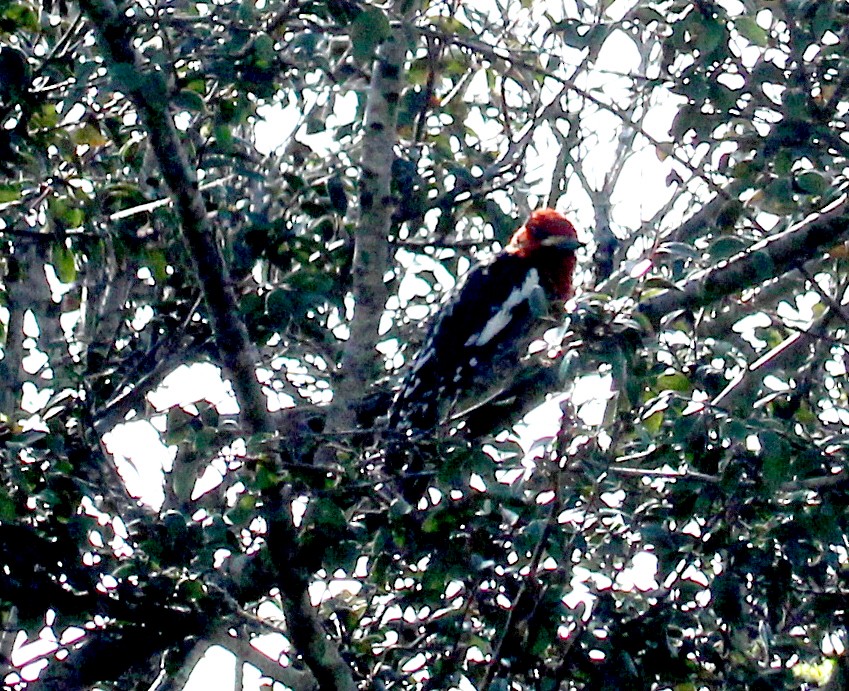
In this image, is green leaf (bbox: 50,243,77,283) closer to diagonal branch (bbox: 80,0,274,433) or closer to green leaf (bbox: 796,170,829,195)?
diagonal branch (bbox: 80,0,274,433)

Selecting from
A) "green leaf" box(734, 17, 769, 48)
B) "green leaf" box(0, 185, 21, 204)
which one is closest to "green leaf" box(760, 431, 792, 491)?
"green leaf" box(734, 17, 769, 48)

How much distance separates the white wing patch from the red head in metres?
0.16

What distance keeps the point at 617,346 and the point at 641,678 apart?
0.97 meters

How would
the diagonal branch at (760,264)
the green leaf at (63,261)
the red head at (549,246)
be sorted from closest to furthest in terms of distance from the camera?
the green leaf at (63,261) < the diagonal branch at (760,264) < the red head at (549,246)

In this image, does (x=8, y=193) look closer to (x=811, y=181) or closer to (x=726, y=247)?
(x=726, y=247)

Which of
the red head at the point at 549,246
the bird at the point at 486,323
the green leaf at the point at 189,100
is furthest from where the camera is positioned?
the red head at the point at 549,246

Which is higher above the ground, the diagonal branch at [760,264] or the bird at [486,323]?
the bird at [486,323]

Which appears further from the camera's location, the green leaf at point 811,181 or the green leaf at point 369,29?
the green leaf at point 811,181

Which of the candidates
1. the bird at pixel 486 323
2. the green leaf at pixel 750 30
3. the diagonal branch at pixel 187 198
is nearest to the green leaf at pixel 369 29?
the diagonal branch at pixel 187 198

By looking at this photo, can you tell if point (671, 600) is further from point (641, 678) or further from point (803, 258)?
point (803, 258)

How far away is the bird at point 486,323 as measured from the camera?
5078mm

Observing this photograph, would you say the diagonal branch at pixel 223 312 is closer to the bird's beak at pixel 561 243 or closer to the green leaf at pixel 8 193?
the green leaf at pixel 8 193

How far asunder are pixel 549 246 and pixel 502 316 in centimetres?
71

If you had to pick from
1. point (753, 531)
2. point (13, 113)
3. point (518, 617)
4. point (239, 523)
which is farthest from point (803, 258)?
point (13, 113)
